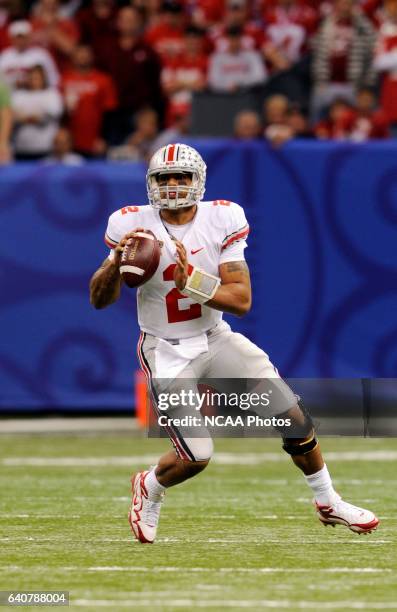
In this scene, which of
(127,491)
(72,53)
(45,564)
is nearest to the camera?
(45,564)

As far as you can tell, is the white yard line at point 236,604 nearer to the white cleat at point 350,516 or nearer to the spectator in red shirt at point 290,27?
the white cleat at point 350,516

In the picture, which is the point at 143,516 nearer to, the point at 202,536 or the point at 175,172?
the point at 202,536

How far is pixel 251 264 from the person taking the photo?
37.7 ft

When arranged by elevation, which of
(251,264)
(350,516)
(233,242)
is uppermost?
(233,242)

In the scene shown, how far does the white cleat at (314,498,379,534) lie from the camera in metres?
6.20

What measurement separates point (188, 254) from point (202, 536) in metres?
1.21

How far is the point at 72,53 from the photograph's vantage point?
552 inches

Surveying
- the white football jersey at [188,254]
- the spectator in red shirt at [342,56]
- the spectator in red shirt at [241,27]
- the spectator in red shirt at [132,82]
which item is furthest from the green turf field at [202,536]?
the spectator in red shirt at [241,27]

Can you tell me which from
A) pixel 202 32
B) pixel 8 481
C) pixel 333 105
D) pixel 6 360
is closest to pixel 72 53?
pixel 202 32

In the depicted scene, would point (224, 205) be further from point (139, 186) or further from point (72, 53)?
point (72, 53)

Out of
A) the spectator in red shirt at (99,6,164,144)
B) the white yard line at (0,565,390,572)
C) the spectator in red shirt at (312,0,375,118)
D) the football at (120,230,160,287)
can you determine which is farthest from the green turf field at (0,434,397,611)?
the spectator in red shirt at (312,0,375,118)

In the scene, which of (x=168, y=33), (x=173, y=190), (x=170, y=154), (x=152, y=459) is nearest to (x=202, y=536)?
(x=173, y=190)

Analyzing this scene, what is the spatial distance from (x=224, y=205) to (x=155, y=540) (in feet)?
4.66

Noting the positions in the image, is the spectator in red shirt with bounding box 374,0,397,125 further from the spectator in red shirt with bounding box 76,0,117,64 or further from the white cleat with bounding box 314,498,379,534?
the white cleat with bounding box 314,498,379,534
